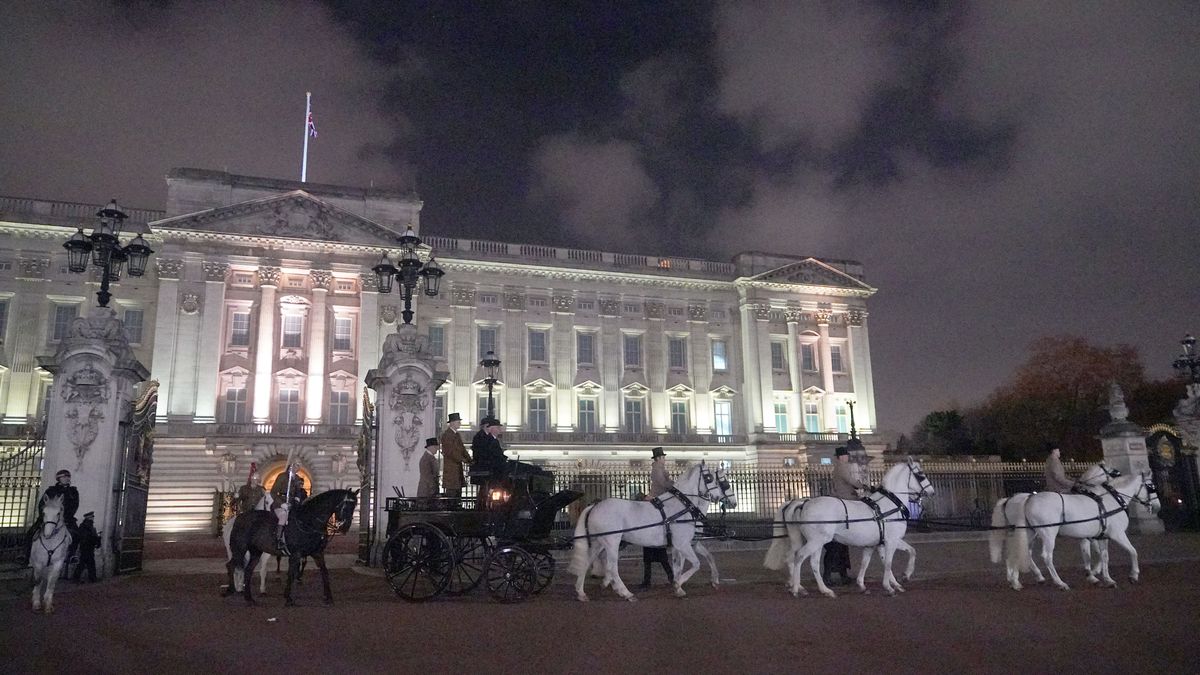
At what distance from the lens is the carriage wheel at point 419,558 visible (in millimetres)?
9328

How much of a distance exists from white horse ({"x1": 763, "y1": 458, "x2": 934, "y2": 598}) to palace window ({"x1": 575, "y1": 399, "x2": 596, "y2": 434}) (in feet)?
109

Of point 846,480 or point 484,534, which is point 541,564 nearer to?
point 484,534

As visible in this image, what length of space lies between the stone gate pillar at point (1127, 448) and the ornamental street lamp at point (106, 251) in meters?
22.8

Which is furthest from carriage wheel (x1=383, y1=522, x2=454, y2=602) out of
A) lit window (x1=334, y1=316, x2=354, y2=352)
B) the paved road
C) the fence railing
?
lit window (x1=334, y1=316, x2=354, y2=352)

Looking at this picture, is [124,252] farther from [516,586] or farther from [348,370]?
[348,370]

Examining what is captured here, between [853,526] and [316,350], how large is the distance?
1288 inches

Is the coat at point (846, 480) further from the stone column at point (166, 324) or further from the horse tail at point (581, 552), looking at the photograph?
the stone column at point (166, 324)

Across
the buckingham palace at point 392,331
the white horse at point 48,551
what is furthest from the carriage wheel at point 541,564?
the buckingham palace at point 392,331

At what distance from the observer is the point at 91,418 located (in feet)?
38.9

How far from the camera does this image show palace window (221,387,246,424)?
1448 inches

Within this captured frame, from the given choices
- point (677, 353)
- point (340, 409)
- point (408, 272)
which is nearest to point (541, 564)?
point (408, 272)

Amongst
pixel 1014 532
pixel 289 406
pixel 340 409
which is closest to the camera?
pixel 1014 532

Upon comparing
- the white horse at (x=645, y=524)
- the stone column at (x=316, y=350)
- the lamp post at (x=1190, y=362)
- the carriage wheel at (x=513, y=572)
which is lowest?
the carriage wheel at (x=513, y=572)

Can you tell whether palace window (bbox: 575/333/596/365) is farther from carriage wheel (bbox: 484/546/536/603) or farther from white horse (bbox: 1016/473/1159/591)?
carriage wheel (bbox: 484/546/536/603)
